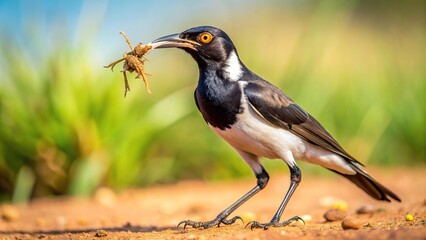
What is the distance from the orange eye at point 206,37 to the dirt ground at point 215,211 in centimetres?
151

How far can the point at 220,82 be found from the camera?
17.0 feet

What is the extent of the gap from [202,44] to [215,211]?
2.53 m

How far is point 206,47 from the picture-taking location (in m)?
5.34

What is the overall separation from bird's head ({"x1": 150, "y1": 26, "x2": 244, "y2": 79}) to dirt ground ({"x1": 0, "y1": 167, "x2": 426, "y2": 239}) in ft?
4.25

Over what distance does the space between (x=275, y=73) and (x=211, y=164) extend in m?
2.17

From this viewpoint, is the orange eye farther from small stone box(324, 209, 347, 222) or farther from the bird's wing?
small stone box(324, 209, 347, 222)

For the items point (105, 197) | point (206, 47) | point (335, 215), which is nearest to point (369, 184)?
point (335, 215)

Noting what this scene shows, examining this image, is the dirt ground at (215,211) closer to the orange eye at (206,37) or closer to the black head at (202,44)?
the black head at (202,44)

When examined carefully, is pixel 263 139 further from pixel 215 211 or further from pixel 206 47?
pixel 215 211

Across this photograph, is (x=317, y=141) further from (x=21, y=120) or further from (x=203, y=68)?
(x=21, y=120)

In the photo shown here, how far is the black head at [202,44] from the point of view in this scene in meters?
5.29

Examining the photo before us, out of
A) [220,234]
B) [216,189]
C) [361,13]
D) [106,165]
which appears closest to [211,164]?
[216,189]

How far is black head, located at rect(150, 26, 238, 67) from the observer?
529 centimetres

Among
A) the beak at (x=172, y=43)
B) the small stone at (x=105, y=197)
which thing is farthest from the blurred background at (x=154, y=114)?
the beak at (x=172, y=43)
